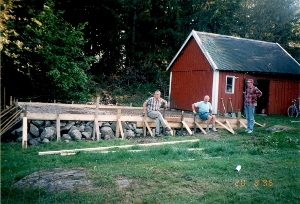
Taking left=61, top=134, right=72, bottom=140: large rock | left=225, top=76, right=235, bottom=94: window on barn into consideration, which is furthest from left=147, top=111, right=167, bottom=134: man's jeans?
left=225, top=76, right=235, bottom=94: window on barn

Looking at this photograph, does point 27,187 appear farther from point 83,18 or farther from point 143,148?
point 83,18

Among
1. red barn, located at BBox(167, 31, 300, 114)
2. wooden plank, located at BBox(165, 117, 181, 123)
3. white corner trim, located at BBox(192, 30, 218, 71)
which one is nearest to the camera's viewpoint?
wooden plank, located at BBox(165, 117, 181, 123)

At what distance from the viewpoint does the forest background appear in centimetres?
1590

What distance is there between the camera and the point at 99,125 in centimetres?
1040

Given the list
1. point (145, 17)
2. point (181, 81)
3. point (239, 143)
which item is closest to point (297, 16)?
point (145, 17)

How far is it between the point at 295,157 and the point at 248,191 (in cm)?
291

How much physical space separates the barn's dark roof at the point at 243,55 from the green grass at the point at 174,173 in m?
9.41

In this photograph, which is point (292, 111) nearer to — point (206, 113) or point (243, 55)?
point (243, 55)

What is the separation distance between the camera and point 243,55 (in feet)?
61.9

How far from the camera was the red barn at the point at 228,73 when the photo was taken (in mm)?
16953

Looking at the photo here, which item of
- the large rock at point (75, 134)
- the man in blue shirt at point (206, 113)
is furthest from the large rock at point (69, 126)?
the man in blue shirt at point (206, 113)

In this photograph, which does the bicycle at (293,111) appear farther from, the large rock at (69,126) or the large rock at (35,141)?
the large rock at (35,141)

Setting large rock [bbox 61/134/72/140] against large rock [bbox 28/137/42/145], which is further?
large rock [bbox 61/134/72/140]
